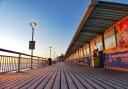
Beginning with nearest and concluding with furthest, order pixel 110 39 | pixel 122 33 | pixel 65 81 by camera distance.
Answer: pixel 65 81 → pixel 122 33 → pixel 110 39

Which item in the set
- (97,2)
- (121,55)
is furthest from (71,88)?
(121,55)

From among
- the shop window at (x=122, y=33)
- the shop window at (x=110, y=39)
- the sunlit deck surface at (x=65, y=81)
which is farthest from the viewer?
the shop window at (x=110, y=39)

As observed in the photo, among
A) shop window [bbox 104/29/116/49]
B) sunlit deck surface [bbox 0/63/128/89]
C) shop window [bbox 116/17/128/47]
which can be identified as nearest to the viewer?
sunlit deck surface [bbox 0/63/128/89]

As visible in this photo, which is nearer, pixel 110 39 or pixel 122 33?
pixel 122 33

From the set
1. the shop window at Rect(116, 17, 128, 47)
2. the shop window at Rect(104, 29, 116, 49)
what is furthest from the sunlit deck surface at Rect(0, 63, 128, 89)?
the shop window at Rect(104, 29, 116, 49)

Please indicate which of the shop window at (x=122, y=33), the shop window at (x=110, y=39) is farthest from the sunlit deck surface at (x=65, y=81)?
the shop window at (x=110, y=39)

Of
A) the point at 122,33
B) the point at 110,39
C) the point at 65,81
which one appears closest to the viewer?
the point at 65,81

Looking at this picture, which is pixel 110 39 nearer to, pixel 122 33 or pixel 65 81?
pixel 122 33

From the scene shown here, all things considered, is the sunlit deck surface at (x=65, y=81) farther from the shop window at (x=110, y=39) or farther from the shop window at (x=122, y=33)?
the shop window at (x=110, y=39)

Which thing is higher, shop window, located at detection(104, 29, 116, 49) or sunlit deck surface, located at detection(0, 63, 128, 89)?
shop window, located at detection(104, 29, 116, 49)

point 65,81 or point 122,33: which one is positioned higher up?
point 122,33

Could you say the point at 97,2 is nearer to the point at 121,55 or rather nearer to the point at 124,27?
the point at 124,27

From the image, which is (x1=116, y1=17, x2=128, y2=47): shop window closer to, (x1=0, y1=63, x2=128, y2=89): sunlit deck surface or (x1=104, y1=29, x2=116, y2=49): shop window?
(x1=104, y1=29, x2=116, y2=49): shop window

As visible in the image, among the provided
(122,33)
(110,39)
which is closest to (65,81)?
(122,33)
